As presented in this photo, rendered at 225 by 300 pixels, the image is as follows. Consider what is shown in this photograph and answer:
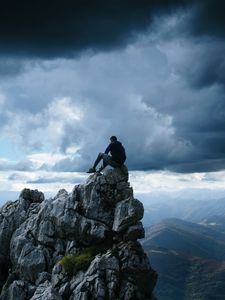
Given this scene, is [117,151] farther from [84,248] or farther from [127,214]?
[84,248]

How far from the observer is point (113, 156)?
174 feet

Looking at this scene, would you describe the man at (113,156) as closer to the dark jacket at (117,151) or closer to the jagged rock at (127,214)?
the dark jacket at (117,151)

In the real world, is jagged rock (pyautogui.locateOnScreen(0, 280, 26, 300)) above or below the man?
below

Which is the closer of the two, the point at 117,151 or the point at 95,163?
the point at 117,151

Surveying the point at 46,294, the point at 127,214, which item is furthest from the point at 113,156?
the point at 46,294

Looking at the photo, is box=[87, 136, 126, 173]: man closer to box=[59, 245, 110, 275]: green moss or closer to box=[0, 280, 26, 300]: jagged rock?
box=[59, 245, 110, 275]: green moss

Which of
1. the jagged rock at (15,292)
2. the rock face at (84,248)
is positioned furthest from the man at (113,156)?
the jagged rock at (15,292)

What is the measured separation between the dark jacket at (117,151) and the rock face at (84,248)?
5.28 ft

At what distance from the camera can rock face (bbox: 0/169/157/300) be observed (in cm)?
4344

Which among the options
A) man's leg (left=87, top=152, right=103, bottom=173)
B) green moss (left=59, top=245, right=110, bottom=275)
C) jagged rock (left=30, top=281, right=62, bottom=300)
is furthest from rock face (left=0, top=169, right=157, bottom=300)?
man's leg (left=87, top=152, right=103, bottom=173)

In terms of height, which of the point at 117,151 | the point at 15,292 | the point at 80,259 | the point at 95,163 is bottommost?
the point at 15,292

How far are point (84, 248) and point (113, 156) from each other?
491 inches

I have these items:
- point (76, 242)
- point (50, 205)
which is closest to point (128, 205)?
point (76, 242)

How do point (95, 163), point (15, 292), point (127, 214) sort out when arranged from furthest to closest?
point (95, 163) → point (15, 292) → point (127, 214)
